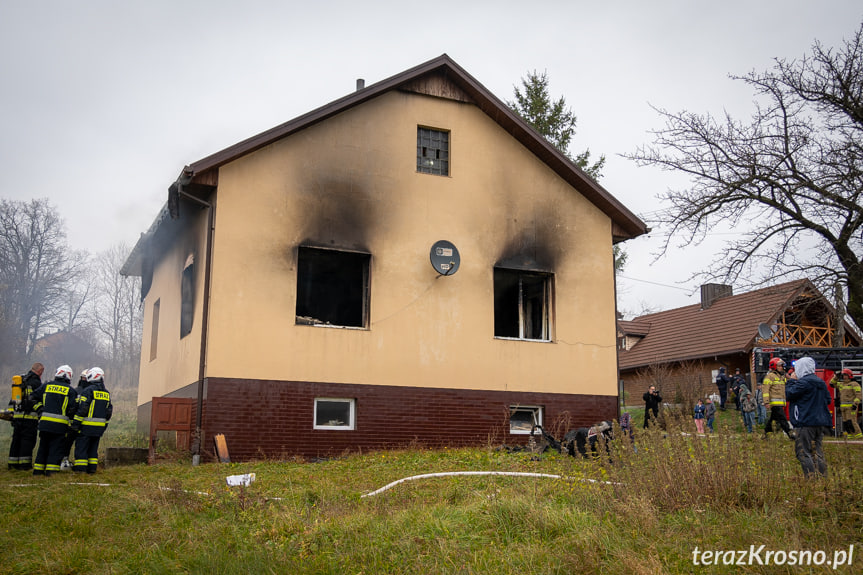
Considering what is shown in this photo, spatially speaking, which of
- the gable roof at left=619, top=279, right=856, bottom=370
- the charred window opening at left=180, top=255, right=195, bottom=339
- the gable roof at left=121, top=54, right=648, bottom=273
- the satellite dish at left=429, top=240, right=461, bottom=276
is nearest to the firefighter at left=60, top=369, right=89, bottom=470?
the charred window opening at left=180, top=255, right=195, bottom=339

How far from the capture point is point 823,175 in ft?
61.1

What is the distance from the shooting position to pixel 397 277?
15.9 meters

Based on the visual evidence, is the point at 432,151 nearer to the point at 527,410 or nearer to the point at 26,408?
the point at 527,410

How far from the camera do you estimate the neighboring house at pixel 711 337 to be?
3341 cm

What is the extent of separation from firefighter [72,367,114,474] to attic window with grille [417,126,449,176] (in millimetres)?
7771

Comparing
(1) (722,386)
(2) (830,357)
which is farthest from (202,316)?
(1) (722,386)

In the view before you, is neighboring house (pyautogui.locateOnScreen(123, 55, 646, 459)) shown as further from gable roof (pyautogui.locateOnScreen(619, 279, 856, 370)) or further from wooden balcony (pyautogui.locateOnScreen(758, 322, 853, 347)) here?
wooden balcony (pyautogui.locateOnScreen(758, 322, 853, 347))

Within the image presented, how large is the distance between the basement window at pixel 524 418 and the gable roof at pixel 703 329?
57.3 feet

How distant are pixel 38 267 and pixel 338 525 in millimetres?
42283

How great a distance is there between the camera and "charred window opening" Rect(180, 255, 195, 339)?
1588 centimetres

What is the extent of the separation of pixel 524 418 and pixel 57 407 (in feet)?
29.5

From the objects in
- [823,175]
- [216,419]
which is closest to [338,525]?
[216,419]

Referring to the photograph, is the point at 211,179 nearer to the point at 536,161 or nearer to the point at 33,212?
the point at 536,161

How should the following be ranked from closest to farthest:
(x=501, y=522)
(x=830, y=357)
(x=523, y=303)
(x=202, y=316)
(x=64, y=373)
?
(x=501, y=522) < (x=64, y=373) < (x=202, y=316) < (x=523, y=303) < (x=830, y=357)
